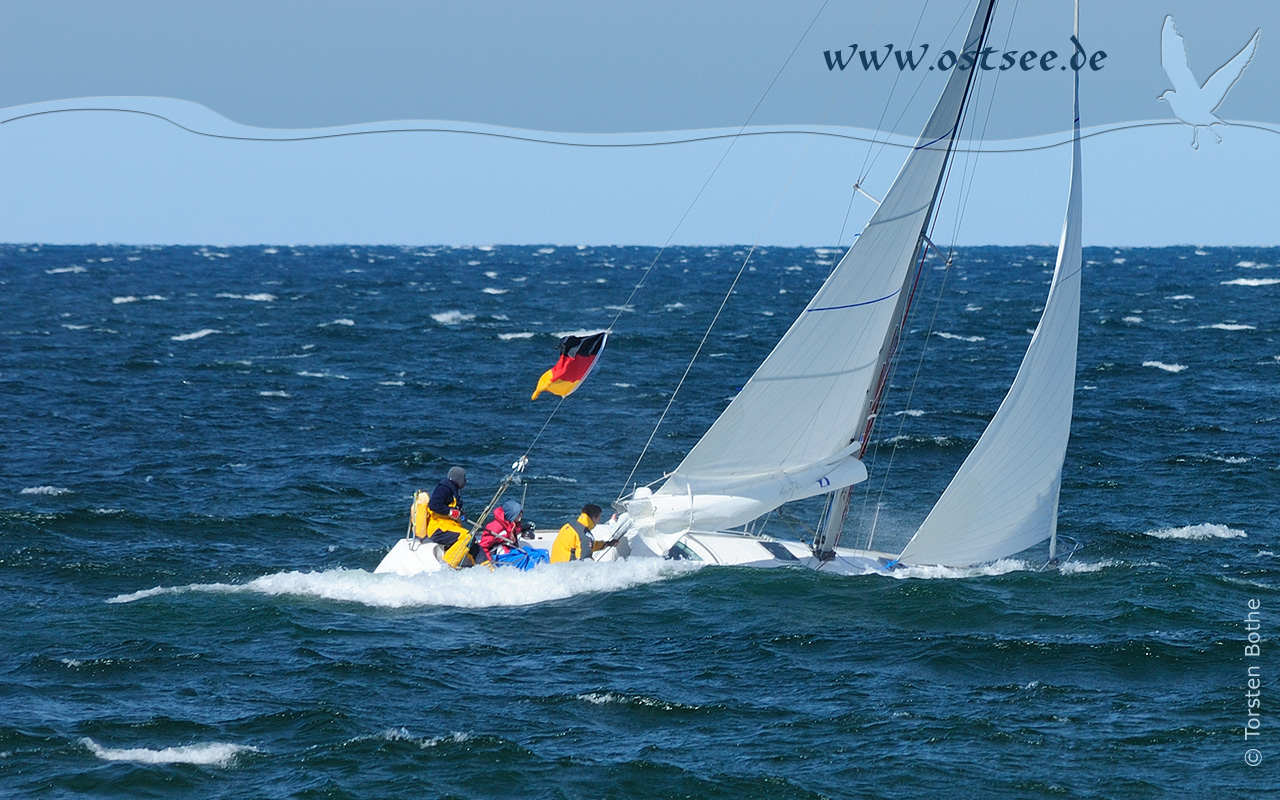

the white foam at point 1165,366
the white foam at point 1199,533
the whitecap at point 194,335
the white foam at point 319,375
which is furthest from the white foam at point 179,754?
the whitecap at point 194,335

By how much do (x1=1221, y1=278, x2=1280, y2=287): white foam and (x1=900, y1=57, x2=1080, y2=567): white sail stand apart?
288ft

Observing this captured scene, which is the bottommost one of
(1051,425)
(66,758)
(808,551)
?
(66,758)

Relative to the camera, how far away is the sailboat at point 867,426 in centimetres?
1909

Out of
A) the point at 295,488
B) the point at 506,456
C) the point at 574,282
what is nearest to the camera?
the point at 295,488

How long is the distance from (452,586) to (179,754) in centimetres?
619

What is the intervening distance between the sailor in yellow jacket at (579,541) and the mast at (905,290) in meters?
3.61

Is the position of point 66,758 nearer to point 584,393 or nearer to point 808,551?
point 808,551

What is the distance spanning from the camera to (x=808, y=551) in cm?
2136

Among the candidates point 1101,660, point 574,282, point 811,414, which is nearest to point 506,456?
point 811,414

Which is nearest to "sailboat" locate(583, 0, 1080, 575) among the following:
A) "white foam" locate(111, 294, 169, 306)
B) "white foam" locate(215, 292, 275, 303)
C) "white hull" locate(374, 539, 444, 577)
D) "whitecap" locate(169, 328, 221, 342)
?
"white hull" locate(374, 539, 444, 577)

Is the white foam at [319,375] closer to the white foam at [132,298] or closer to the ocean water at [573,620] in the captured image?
the ocean water at [573,620]

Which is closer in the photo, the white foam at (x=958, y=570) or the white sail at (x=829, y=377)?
the white sail at (x=829, y=377)

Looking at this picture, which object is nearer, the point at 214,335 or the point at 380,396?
the point at 380,396

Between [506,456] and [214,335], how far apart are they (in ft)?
99.0
